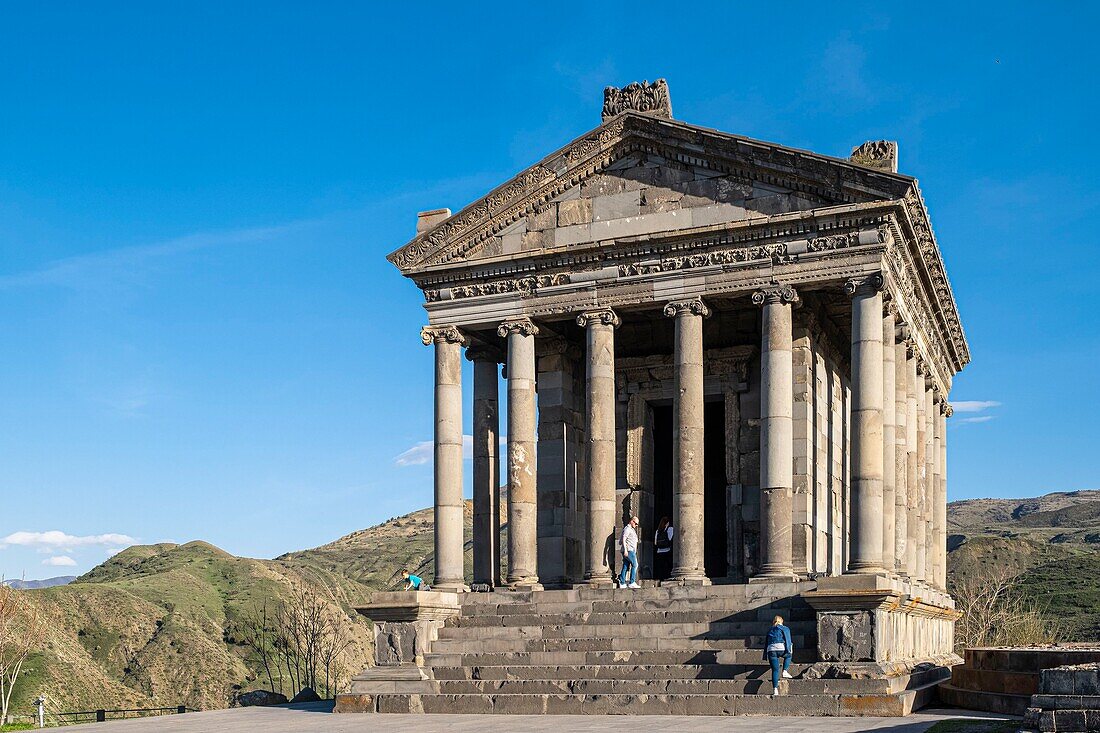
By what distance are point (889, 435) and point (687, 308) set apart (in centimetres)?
533

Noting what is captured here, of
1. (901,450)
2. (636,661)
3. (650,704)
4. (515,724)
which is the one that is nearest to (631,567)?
(636,661)

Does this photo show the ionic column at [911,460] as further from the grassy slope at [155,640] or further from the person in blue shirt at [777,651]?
the grassy slope at [155,640]

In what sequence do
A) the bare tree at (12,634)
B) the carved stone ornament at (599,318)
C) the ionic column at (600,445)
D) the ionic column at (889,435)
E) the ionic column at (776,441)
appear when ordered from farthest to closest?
1. the bare tree at (12,634)
2. the carved stone ornament at (599,318)
3. the ionic column at (600,445)
4. the ionic column at (889,435)
5. the ionic column at (776,441)

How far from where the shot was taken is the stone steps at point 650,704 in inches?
818

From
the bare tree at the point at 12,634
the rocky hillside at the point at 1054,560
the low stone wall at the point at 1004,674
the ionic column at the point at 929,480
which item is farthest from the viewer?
the rocky hillside at the point at 1054,560

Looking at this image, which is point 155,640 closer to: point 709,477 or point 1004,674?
point 709,477

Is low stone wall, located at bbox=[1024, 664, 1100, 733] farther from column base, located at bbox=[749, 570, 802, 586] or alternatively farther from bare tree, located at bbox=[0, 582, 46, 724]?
bare tree, located at bbox=[0, 582, 46, 724]

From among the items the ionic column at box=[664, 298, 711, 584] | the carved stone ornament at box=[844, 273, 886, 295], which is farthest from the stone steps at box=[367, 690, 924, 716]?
the carved stone ornament at box=[844, 273, 886, 295]

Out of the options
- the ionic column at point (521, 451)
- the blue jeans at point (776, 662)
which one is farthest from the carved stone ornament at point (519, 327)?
the blue jeans at point (776, 662)

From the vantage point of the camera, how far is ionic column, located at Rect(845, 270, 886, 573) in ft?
82.5

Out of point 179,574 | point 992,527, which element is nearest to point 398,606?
point 179,574

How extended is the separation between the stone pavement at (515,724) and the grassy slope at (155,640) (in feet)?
88.4

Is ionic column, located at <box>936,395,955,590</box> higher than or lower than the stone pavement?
higher

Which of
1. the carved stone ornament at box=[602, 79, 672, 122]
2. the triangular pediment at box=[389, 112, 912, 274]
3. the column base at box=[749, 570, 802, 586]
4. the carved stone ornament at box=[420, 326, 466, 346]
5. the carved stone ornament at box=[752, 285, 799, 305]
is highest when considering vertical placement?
the carved stone ornament at box=[602, 79, 672, 122]
